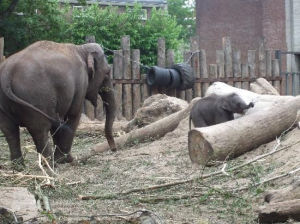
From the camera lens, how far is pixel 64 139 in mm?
10156

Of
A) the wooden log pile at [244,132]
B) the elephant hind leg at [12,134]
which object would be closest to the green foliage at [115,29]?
the wooden log pile at [244,132]

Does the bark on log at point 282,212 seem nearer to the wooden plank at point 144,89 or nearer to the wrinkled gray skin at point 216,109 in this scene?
the wrinkled gray skin at point 216,109

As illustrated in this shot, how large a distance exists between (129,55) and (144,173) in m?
7.59

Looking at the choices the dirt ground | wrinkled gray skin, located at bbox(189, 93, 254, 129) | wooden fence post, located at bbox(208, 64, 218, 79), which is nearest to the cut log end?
the dirt ground

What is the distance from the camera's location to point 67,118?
10273 mm

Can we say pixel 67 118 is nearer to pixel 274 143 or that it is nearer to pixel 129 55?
pixel 274 143

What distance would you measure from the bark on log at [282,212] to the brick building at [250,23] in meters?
24.5

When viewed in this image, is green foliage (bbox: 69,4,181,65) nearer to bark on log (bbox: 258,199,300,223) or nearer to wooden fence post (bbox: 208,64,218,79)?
wooden fence post (bbox: 208,64,218,79)

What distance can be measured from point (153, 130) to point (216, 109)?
1.72m

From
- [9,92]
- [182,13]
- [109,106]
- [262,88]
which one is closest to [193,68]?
[262,88]

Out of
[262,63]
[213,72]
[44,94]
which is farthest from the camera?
[262,63]

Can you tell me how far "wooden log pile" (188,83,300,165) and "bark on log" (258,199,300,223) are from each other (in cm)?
289

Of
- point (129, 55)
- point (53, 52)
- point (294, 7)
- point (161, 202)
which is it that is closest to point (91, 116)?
point (129, 55)

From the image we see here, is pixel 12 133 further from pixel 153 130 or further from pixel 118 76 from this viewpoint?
pixel 118 76
